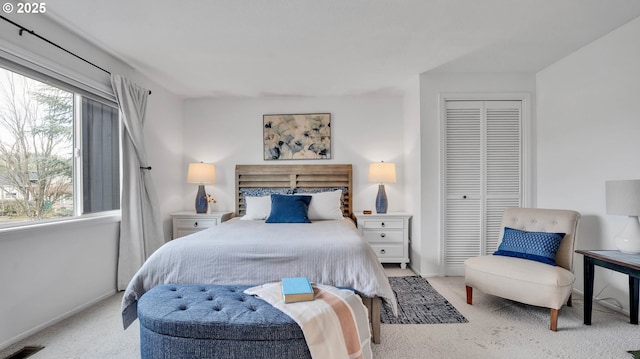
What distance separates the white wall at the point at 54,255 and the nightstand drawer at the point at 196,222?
92 centimetres

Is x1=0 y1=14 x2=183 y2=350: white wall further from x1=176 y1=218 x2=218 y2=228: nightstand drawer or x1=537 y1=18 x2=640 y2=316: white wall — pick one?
x1=537 y1=18 x2=640 y2=316: white wall

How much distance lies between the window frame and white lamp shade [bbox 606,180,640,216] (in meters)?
4.32

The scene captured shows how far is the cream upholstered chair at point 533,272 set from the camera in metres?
2.25

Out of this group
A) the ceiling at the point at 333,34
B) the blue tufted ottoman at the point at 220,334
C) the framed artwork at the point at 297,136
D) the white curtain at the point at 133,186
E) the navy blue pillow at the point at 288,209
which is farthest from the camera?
the framed artwork at the point at 297,136

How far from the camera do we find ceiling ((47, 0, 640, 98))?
2.22 meters

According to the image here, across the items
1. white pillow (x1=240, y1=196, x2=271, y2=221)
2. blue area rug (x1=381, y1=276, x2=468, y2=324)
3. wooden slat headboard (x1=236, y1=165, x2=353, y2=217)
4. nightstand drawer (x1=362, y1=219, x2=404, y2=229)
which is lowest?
blue area rug (x1=381, y1=276, x2=468, y2=324)

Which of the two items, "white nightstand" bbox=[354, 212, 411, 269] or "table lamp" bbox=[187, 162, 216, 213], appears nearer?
"white nightstand" bbox=[354, 212, 411, 269]

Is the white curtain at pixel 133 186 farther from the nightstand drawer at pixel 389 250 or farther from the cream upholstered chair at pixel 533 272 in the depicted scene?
the cream upholstered chair at pixel 533 272

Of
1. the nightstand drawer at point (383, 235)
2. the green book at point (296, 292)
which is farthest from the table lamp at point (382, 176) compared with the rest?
the green book at point (296, 292)

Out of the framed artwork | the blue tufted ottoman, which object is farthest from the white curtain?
the blue tufted ottoman

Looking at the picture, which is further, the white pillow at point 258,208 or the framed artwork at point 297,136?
the framed artwork at point 297,136

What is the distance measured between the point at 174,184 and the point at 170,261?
2.32m

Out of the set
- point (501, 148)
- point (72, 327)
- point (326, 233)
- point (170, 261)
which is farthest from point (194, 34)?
point (501, 148)

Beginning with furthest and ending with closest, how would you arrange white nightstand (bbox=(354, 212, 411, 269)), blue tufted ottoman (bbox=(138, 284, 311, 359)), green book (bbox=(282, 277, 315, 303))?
white nightstand (bbox=(354, 212, 411, 269))
green book (bbox=(282, 277, 315, 303))
blue tufted ottoman (bbox=(138, 284, 311, 359))
